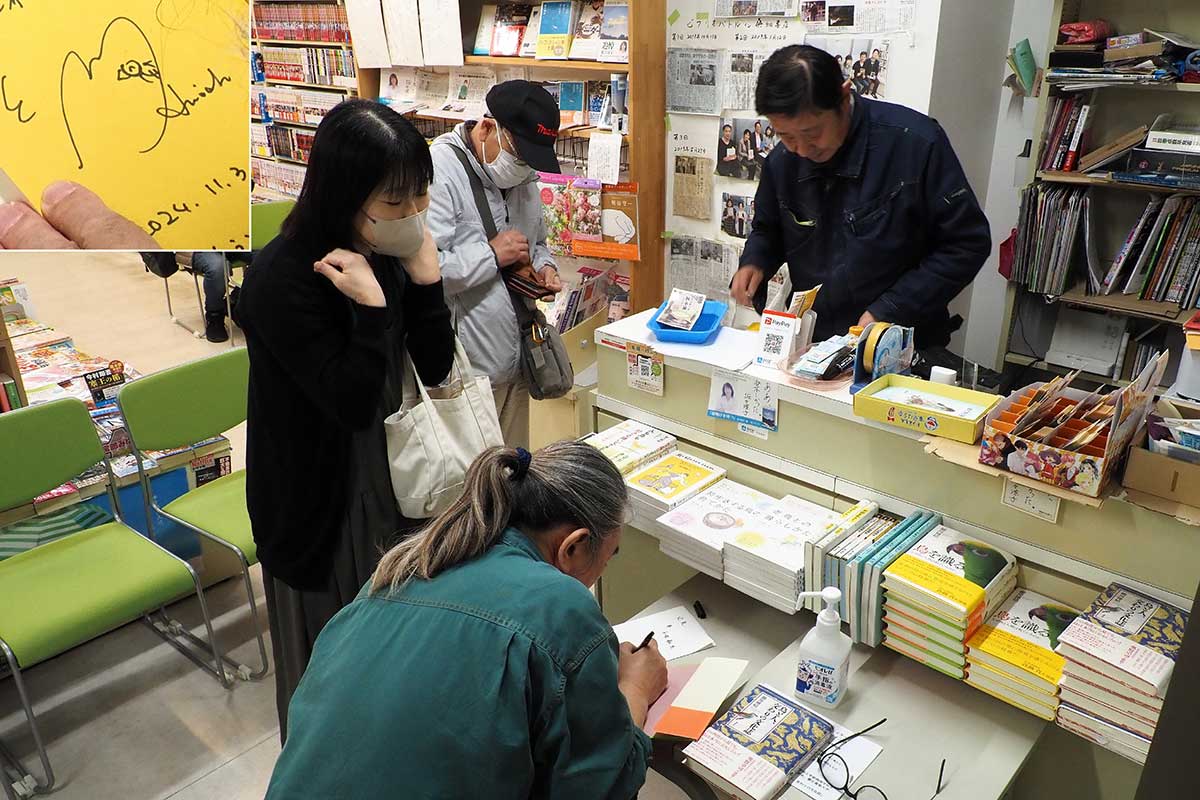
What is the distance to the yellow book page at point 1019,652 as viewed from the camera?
150 centimetres

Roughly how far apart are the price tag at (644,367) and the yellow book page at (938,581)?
0.81 metres

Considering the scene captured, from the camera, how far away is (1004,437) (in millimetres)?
1594

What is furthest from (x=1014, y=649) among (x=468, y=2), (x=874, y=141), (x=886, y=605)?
(x=468, y=2)

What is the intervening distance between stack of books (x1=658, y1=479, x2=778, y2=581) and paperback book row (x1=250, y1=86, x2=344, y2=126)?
4.39 m

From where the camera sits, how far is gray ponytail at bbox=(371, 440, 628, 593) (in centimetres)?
120

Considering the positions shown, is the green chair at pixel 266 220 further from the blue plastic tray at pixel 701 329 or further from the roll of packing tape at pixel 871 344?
the roll of packing tape at pixel 871 344

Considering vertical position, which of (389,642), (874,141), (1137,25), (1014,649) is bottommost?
(1014,649)

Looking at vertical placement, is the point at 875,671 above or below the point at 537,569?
below

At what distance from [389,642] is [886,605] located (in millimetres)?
985

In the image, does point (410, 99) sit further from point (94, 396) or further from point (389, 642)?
point (389, 642)

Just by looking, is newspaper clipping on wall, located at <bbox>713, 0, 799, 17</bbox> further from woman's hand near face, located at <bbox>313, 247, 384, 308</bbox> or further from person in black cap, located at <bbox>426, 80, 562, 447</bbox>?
woman's hand near face, located at <bbox>313, 247, 384, 308</bbox>

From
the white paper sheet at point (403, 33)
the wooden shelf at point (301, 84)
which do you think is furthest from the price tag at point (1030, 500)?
the wooden shelf at point (301, 84)

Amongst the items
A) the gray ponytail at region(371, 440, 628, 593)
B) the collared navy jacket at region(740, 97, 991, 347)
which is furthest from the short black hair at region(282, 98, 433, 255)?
the collared navy jacket at region(740, 97, 991, 347)

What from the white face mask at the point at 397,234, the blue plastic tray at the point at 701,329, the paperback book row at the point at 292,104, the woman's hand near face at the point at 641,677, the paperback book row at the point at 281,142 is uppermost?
the paperback book row at the point at 292,104
